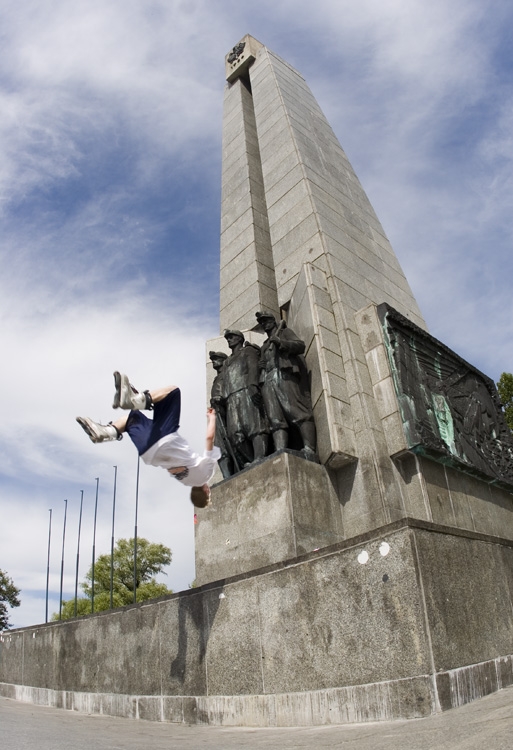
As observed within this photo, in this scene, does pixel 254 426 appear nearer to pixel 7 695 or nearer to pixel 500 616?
pixel 500 616

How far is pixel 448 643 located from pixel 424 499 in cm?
374

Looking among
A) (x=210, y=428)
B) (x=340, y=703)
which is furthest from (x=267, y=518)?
(x=340, y=703)

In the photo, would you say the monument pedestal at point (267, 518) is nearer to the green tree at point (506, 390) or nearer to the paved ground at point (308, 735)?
the paved ground at point (308, 735)

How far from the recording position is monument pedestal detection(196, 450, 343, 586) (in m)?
7.77

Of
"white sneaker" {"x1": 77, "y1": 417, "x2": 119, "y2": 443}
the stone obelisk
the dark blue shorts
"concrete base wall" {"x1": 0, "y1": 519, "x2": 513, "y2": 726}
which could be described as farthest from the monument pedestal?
"white sneaker" {"x1": 77, "y1": 417, "x2": 119, "y2": 443}

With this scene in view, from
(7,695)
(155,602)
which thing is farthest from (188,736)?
(7,695)

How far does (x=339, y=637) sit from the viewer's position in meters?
5.22

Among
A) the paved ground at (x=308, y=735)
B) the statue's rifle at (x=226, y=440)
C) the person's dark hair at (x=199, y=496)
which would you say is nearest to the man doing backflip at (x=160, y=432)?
the person's dark hair at (x=199, y=496)

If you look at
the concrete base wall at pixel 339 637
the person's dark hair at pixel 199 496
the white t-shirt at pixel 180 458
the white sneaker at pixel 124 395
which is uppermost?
the white sneaker at pixel 124 395

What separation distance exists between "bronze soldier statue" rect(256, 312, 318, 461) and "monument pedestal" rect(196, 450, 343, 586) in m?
0.56

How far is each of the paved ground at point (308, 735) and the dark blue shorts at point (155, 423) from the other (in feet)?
8.04

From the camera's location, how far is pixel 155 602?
733 centimetres

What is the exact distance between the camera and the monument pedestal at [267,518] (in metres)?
7.77

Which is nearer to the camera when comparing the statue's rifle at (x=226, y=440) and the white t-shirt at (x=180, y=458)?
the white t-shirt at (x=180, y=458)
